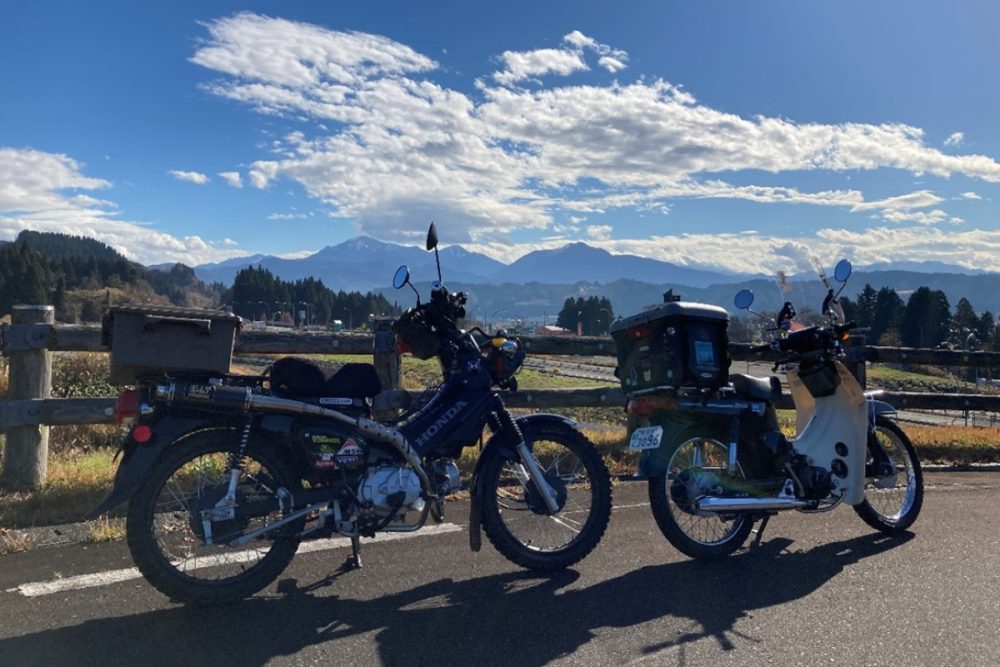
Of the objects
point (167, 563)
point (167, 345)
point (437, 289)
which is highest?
point (437, 289)

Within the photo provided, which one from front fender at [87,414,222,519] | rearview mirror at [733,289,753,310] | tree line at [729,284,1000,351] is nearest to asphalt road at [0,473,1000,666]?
front fender at [87,414,222,519]

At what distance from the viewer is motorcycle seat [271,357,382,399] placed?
3719mm

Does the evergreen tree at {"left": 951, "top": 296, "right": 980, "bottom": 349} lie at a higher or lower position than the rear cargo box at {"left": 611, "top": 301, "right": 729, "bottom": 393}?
higher

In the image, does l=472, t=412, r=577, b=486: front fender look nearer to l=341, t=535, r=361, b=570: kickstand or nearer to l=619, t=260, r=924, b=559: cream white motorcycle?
l=619, t=260, r=924, b=559: cream white motorcycle

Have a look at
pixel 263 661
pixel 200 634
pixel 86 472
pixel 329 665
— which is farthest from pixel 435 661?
pixel 86 472

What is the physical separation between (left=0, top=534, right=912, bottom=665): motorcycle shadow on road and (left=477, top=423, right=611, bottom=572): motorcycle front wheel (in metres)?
0.22

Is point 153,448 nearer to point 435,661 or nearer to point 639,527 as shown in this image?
point 435,661

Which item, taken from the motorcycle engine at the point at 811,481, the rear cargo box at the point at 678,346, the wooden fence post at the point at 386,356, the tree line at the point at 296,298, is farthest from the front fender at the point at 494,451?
the tree line at the point at 296,298

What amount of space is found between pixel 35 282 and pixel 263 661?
7535cm

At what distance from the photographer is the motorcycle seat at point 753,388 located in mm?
4543

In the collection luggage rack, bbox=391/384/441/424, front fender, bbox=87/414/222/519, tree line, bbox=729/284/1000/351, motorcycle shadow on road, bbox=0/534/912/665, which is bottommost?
motorcycle shadow on road, bbox=0/534/912/665

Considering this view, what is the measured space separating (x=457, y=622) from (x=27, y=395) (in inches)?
153

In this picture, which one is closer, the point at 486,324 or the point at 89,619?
the point at 89,619

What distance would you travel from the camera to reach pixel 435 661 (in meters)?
2.95
